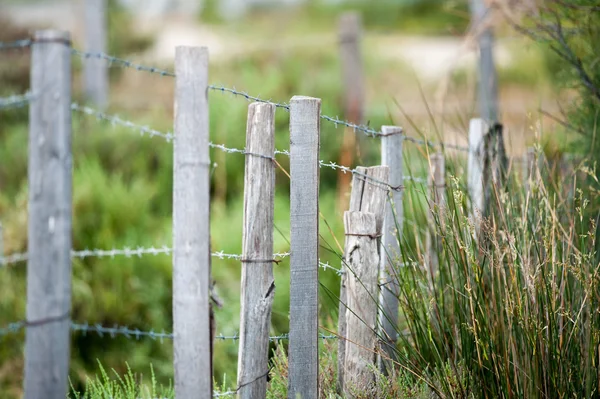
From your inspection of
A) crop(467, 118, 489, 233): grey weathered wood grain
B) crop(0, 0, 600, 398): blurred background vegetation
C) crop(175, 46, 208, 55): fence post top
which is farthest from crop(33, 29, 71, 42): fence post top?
crop(467, 118, 489, 233): grey weathered wood grain

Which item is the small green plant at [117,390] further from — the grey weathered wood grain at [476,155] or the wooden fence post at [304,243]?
the grey weathered wood grain at [476,155]

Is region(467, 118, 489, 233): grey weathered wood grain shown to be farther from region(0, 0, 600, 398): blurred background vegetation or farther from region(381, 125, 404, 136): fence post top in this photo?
region(381, 125, 404, 136): fence post top

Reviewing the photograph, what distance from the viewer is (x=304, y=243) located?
264 cm

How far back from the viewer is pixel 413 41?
53.6ft

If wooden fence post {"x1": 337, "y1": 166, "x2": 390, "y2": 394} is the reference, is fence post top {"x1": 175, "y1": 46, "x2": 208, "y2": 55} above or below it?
above

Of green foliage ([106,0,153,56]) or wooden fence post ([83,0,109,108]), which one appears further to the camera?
green foliage ([106,0,153,56])

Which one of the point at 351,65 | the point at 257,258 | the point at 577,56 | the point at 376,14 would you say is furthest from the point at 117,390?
the point at 376,14

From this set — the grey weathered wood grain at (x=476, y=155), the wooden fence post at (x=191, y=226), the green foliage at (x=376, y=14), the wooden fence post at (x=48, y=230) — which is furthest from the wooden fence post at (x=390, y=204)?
the green foliage at (x=376, y=14)

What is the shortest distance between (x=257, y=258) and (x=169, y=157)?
5.13 metres

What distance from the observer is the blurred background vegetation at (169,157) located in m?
4.92

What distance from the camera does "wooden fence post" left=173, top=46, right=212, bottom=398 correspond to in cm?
229

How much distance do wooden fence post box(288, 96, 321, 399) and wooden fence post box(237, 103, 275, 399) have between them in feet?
0.36

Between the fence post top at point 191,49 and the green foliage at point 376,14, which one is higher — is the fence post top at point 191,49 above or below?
below

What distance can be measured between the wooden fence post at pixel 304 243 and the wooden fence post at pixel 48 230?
704mm
